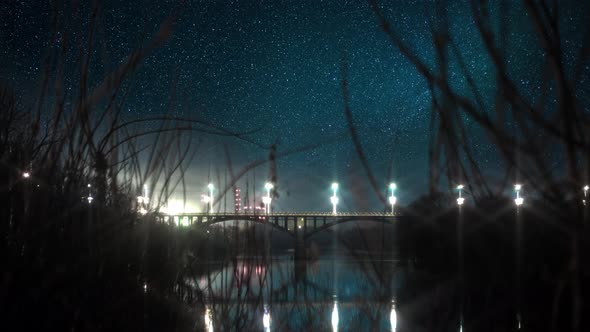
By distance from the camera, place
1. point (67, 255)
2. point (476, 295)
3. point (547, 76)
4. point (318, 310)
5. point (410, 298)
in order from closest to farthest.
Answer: point (547, 76) → point (67, 255) → point (476, 295) → point (318, 310) → point (410, 298)

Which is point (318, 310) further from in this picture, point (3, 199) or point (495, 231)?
point (3, 199)

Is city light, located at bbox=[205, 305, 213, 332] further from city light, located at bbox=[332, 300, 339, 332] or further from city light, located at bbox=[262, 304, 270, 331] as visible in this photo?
city light, located at bbox=[332, 300, 339, 332]

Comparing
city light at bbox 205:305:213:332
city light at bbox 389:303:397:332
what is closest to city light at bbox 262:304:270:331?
city light at bbox 205:305:213:332

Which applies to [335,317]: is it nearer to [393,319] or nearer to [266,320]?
[393,319]

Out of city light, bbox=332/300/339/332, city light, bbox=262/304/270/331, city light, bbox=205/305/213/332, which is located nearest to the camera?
city light, bbox=205/305/213/332

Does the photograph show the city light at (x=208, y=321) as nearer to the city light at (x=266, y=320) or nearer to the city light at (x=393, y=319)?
the city light at (x=266, y=320)

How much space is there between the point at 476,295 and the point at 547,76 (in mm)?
1882

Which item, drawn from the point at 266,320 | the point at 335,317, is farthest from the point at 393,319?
the point at 266,320

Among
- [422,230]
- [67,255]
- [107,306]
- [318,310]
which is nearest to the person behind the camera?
[67,255]

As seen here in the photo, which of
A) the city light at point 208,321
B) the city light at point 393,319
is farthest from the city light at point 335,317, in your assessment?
the city light at point 208,321

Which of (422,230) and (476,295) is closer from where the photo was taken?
Result: (476,295)

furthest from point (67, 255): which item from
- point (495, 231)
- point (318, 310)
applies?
point (318, 310)

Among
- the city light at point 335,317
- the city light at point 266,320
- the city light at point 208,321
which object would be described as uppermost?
the city light at point 208,321

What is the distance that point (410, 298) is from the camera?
5.65 meters
